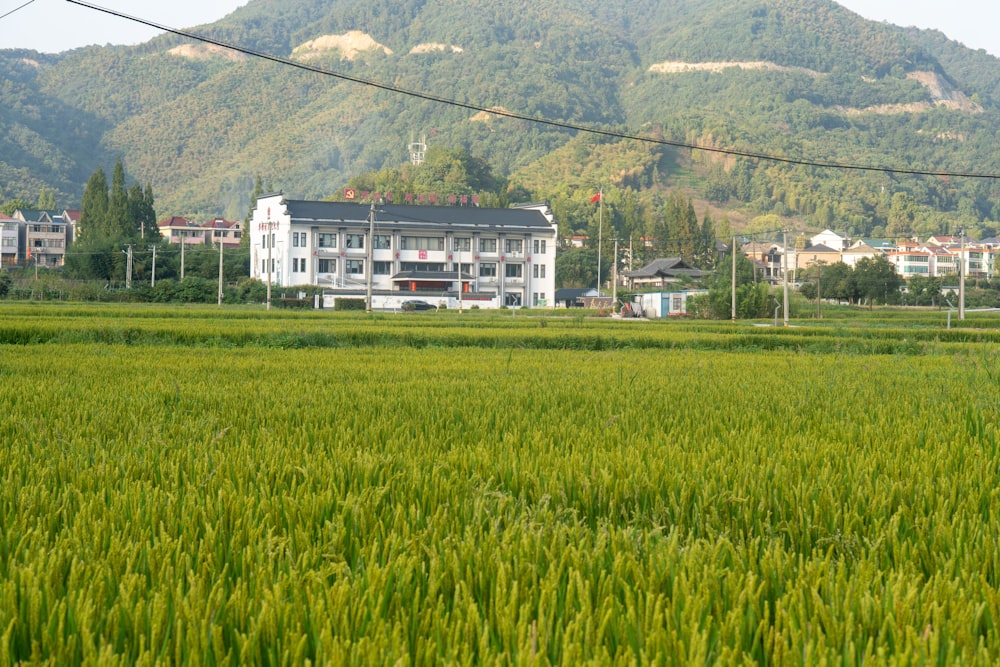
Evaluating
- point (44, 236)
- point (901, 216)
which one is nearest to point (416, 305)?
point (44, 236)

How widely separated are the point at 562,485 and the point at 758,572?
3.49 feet

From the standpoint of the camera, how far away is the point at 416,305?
61.7 m

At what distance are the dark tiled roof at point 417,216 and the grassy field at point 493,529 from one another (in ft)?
201

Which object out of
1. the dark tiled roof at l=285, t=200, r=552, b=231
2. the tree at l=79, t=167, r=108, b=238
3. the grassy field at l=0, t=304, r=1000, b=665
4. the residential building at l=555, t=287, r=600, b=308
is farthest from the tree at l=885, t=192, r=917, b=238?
the grassy field at l=0, t=304, r=1000, b=665

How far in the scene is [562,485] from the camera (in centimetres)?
300

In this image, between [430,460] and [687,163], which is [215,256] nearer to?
[430,460]

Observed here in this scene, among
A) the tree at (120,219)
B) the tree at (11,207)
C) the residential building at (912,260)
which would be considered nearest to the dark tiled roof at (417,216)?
the tree at (120,219)

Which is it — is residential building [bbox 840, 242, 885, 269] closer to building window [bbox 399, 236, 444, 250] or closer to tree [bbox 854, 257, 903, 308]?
tree [bbox 854, 257, 903, 308]

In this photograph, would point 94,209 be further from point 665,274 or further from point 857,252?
point 857,252

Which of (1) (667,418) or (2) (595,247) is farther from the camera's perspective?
(2) (595,247)

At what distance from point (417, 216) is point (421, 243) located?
2.18 m

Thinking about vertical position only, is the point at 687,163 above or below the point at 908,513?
above

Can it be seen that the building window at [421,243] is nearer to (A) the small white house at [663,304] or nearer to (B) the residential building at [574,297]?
(B) the residential building at [574,297]

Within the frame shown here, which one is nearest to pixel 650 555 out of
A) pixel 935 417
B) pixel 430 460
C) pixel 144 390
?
pixel 430 460
